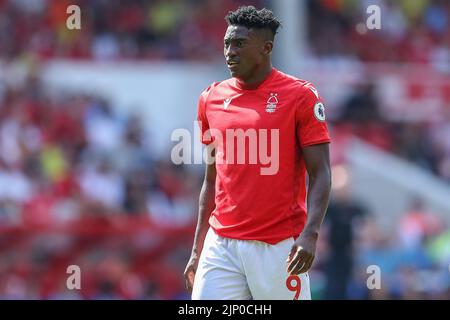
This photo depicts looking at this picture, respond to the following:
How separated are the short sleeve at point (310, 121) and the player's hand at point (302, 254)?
19.3 inches

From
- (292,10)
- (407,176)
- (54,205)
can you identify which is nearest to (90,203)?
(54,205)

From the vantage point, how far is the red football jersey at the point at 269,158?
6.18 meters

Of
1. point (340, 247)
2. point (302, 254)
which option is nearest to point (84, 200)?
point (340, 247)

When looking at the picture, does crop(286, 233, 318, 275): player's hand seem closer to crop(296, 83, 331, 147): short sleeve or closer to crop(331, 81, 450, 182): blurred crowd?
crop(296, 83, 331, 147): short sleeve

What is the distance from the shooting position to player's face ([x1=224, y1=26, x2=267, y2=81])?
247 inches

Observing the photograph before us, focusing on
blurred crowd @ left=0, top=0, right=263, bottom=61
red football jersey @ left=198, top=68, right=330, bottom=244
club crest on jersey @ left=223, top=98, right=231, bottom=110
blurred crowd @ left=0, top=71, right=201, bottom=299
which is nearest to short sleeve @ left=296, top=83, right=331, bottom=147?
red football jersey @ left=198, top=68, right=330, bottom=244

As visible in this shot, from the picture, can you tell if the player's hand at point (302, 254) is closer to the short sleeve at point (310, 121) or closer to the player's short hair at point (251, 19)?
the short sleeve at point (310, 121)

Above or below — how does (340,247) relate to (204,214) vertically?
below

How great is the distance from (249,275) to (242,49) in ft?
3.80

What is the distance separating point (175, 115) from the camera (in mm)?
17125

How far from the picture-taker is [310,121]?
20.2ft

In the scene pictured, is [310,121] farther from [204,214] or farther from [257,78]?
[204,214]

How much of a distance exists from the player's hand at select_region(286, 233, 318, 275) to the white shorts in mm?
170

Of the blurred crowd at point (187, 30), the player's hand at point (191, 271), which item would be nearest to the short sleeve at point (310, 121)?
the player's hand at point (191, 271)
